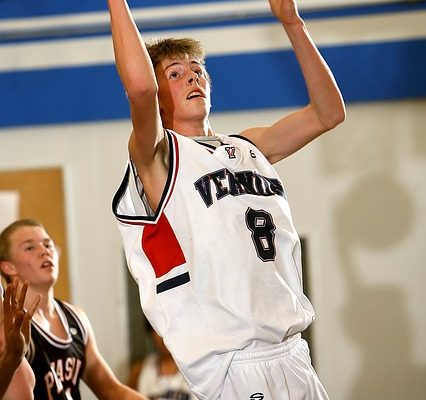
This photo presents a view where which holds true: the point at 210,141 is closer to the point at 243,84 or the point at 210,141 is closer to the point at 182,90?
the point at 182,90

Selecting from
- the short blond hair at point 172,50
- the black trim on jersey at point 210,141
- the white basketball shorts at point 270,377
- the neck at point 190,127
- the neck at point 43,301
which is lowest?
the white basketball shorts at point 270,377

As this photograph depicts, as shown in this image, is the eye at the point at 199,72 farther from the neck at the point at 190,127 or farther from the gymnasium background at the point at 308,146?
the gymnasium background at the point at 308,146

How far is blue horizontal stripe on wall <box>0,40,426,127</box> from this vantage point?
6.65 metres

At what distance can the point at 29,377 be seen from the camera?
364 cm

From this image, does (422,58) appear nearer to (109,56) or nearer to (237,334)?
(109,56)

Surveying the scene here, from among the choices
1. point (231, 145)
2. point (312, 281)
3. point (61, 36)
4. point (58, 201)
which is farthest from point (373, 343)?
point (231, 145)

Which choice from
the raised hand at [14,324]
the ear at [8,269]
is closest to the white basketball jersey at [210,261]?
the raised hand at [14,324]

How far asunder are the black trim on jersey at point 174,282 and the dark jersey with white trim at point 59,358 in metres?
1.54

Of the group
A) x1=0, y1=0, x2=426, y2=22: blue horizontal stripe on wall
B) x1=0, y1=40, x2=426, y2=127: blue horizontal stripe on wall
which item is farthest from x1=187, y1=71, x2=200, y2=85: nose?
x1=0, y1=0, x2=426, y2=22: blue horizontal stripe on wall

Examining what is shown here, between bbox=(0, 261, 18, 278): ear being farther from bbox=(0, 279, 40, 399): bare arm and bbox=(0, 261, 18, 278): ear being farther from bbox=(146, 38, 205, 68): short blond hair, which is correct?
bbox=(146, 38, 205, 68): short blond hair

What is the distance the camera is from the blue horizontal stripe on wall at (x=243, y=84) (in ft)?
21.8

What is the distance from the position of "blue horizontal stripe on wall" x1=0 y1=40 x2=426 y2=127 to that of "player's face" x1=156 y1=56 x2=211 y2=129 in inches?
135

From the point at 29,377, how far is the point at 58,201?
10.5ft

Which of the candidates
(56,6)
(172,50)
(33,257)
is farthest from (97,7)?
(172,50)
